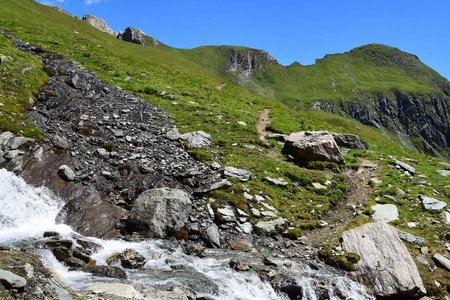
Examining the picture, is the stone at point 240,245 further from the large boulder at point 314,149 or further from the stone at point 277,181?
the large boulder at point 314,149

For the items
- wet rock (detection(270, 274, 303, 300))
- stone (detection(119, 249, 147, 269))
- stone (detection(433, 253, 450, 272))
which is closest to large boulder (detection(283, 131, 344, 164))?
stone (detection(433, 253, 450, 272))

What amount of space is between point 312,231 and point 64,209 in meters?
15.7

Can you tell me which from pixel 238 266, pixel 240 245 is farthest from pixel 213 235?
pixel 238 266

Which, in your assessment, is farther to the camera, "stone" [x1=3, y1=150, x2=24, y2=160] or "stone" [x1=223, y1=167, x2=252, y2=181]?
"stone" [x1=223, y1=167, x2=252, y2=181]

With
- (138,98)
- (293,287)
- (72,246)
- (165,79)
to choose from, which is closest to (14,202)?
(72,246)

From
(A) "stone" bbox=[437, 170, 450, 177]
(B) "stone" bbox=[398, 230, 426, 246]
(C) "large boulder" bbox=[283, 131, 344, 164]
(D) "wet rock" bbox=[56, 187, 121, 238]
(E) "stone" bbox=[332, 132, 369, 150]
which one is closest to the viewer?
(D) "wet rock" bbox=[56, 187, 121, 238]

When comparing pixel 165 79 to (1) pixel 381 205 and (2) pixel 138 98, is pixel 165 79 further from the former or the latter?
(1) pixel 381 205

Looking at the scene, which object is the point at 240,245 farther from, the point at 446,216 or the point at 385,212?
the point at 446,216

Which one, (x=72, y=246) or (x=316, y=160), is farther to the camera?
(x=316, y=160)

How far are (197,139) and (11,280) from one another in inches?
958

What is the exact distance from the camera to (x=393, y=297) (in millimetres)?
20188

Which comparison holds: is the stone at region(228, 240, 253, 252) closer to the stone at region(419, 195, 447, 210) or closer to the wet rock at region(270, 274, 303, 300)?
the wet rock at region(270, 274, 303, 300)

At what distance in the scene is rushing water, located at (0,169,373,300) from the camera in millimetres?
16916

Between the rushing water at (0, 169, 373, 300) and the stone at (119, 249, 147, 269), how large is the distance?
A: 0.31 m
